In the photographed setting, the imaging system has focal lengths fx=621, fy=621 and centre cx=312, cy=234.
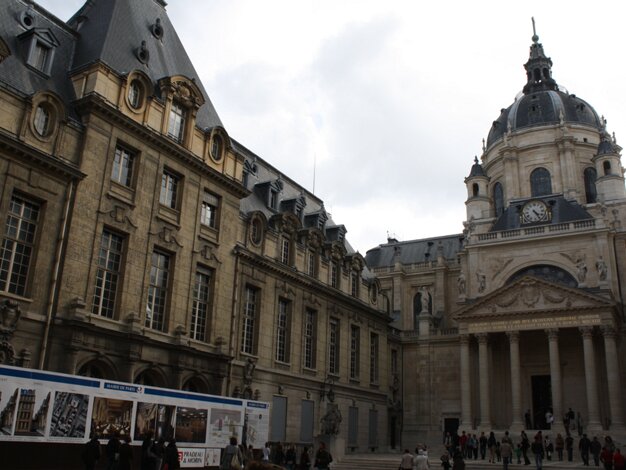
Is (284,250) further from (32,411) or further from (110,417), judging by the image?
(32,411)

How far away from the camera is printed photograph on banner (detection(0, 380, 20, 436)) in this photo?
50.2 feet

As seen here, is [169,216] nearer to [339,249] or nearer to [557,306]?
[339,249]

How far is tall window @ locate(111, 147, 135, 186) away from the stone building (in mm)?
64

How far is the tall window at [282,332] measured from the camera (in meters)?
33.8

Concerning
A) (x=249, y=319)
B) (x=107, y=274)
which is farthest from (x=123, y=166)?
(x=249, y=319)

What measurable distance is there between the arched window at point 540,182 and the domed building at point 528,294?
106mm

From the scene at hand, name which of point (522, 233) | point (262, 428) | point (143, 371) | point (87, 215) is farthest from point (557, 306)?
point (87, 215)

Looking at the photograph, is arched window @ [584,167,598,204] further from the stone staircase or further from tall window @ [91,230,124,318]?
tall window @ [91,230,124,318]

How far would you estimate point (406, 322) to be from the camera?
59875mm

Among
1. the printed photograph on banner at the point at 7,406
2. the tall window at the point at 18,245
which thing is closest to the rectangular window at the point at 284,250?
the tall window at the point at 18,245

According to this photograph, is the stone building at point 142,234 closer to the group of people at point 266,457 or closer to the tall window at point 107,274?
the tall window at point 107,274

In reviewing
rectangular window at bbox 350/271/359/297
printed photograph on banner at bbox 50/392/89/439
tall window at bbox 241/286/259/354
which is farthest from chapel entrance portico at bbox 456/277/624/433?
printed photograph on banner at bbox 50/392/89/439

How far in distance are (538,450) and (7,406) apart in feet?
71.2

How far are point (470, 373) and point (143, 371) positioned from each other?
2938 centimetres
